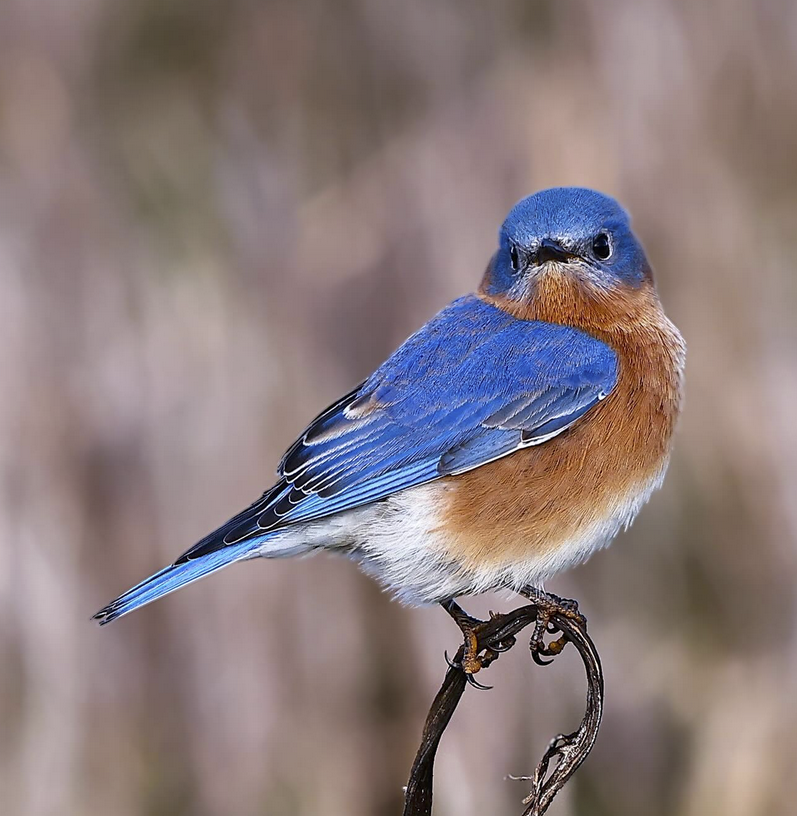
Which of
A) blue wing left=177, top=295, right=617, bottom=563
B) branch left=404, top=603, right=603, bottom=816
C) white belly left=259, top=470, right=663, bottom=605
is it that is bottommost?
branch left=404, top=603, right=603, bottom=816

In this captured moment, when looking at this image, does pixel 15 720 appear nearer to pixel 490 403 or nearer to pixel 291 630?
pixel 291 630

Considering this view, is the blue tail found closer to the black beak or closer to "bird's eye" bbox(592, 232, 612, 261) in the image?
the black beak

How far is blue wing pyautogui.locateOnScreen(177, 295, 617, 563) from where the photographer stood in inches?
111

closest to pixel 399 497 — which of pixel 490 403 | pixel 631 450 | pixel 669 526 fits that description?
pixel 490 403

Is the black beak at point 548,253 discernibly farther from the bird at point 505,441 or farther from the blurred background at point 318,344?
the blurred background at point 318,344

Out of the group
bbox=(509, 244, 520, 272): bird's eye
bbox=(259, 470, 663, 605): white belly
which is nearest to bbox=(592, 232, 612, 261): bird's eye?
bbox=(509, 244, 520, 272): bird's eye

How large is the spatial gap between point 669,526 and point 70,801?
2089 millimetres

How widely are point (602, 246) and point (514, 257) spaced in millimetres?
207

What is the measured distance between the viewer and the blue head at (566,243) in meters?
2.93

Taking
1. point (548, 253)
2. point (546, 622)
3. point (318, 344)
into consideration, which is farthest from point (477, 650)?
point (318, 344)

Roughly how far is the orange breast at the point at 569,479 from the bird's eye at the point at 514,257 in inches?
12.5

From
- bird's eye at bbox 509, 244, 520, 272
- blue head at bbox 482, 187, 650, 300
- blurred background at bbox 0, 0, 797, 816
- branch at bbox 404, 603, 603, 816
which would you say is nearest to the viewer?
branch at bbox 404, 603, 603, 816

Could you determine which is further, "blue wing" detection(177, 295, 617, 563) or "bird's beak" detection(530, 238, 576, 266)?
"bird's beak" detection(530, 238, 576, 266)

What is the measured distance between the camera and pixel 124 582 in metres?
3.94
